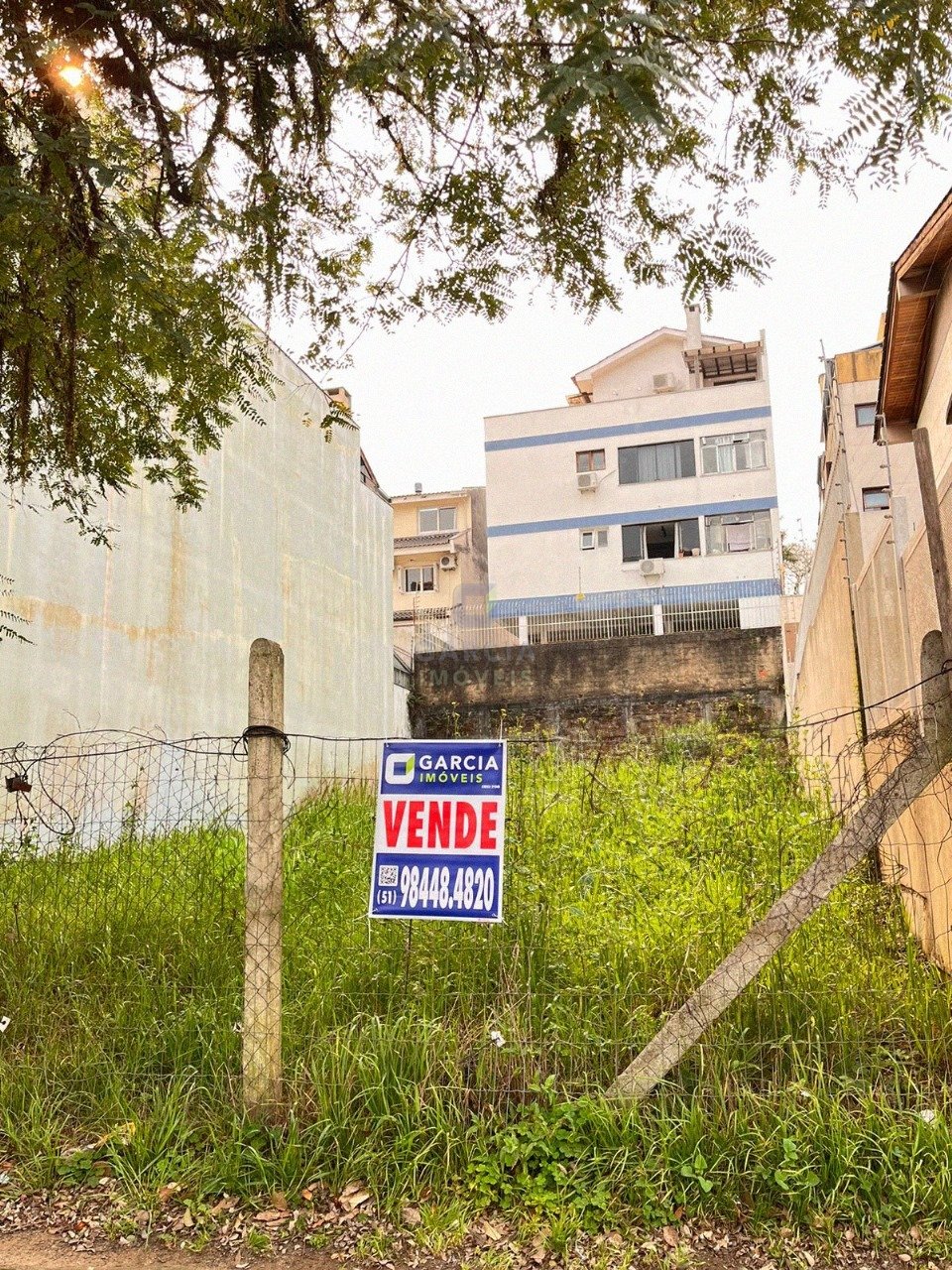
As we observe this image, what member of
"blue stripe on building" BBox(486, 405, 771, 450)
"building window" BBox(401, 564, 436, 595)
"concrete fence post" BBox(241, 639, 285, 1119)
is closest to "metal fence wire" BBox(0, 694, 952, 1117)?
"concrete fence post" BBox(241, 639, 285, 1119)

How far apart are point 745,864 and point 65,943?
3.52 m

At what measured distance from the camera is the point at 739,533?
90.8ft

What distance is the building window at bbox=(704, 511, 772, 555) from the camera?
2745cm

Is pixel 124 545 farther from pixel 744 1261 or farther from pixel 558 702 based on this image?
pixel 558 702

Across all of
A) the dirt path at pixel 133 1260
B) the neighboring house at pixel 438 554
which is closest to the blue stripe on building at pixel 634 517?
the neighboring house at pixel 438 554

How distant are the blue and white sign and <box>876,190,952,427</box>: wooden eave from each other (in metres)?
6.14

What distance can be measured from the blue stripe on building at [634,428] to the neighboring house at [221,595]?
11.3 meters

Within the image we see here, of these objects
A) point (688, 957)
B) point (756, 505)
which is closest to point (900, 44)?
point (688, 957)

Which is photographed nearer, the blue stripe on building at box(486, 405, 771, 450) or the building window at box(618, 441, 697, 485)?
the blue stripe on building at box(486, 405, 771, 450)

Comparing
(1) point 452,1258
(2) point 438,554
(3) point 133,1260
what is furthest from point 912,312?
(2) point 438,554

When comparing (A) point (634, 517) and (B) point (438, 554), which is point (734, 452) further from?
(B) point (438, 554)

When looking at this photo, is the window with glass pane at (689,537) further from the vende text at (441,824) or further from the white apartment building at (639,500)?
the vende text at (441,824)

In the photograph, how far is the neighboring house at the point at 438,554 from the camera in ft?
115

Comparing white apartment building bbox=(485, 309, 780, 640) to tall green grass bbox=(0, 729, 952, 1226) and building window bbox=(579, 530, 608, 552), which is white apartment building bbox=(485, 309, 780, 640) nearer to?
building window bbox=(579, 530, 608, 552)
